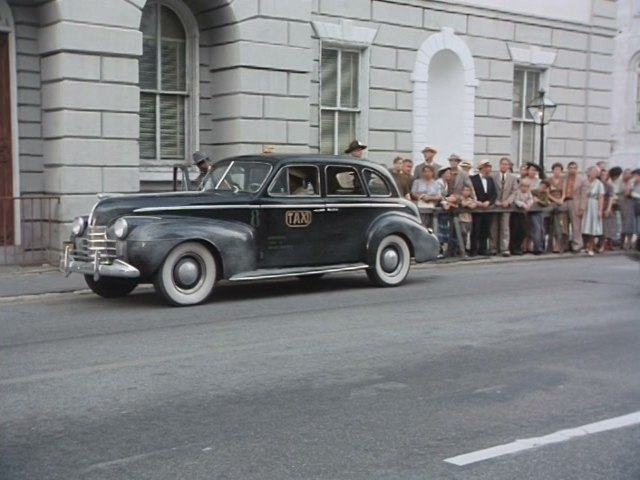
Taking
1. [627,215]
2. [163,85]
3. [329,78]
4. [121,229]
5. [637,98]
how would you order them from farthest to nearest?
1. [637,98]
2. [627,215]
3. [329,78]
4. [163,85]
5. [121,229]

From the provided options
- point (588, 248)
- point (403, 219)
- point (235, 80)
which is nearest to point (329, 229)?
point (403, 219)

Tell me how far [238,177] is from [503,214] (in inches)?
292

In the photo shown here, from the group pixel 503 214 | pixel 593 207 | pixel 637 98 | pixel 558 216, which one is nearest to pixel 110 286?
pixel 503 214

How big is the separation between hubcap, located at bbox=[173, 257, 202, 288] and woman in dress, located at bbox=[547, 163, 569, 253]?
1008 centimetres

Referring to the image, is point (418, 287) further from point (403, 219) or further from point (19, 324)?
point (19, 324)

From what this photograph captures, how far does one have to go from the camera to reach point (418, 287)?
12602 millimetres

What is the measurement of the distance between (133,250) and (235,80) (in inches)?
278

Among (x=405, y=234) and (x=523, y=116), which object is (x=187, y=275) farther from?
(x=523, y=116)

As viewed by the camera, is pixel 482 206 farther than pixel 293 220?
Yes

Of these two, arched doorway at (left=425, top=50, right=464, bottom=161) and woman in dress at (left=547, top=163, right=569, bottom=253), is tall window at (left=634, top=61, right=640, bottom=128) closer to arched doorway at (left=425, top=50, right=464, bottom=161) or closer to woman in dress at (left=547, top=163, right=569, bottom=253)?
arched doorway at (left=425, top=50, right=464, bottom=161)

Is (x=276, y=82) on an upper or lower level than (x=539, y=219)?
upper

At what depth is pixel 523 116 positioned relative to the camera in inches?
866

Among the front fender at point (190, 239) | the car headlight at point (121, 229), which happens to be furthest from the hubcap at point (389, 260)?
A: the car headlight at point (121, 229)

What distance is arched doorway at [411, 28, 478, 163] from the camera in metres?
19.7
